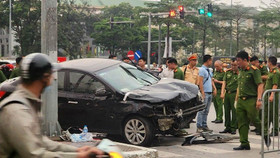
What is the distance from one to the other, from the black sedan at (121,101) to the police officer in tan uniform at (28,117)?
7070 mm

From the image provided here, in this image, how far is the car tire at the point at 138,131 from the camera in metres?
10.1

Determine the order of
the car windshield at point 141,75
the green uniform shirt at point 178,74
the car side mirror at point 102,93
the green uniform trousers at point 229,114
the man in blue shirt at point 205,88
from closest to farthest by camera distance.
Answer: the car side mirror at point 102,93, the car windshield at point 141,75, the man in blue shirt at point 205,88, the green uniform trousers at point 229,114, the green uniform shirt at point 178,74

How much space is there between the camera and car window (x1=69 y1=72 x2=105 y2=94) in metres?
10.6

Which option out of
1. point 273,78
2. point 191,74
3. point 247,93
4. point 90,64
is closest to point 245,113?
point 247,93

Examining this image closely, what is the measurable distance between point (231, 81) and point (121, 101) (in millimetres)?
3413

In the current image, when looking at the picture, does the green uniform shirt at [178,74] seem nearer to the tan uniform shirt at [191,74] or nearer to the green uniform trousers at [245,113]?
the tan uniform shirt at [191,74]

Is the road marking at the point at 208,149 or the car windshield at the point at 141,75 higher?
the car windshield at the point at 141,75

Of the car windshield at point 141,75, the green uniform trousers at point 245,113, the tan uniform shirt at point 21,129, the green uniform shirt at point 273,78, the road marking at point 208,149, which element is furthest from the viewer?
the green uniform shirt at point 273,78

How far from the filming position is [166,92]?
34.0 feet

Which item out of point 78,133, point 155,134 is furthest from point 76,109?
point 155,134

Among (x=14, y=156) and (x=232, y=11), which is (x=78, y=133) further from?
(x=232, y=11)

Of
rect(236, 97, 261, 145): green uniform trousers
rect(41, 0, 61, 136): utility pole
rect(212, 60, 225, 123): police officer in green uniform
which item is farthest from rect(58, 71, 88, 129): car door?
rect(212, 60, 225, 123): police officer in green uniform

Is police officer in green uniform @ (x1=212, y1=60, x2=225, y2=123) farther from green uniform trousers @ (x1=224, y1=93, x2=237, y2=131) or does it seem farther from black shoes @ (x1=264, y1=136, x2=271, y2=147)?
black shoes @ (x1=264, y1=136, x2=271, y2=147)

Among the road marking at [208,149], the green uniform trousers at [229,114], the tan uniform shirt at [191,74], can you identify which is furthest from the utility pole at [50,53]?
the tan uniform shirt at [191,74]
